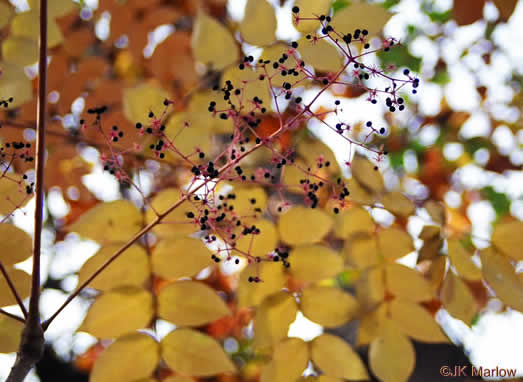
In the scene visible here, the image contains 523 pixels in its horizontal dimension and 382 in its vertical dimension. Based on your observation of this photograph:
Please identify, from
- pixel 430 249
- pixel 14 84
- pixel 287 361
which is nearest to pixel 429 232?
pixel 430 249

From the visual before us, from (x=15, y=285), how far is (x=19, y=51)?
818mm

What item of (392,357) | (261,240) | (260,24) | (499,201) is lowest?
(392,357)

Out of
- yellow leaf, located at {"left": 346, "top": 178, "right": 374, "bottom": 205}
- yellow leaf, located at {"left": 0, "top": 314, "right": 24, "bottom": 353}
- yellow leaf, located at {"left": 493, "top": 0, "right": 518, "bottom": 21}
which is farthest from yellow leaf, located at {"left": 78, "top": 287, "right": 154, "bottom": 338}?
yellow leaf, located at {"left": 493, "top": 0, "right": 518, "bottom": 21}

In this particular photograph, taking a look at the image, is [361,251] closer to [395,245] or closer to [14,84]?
[395,245]

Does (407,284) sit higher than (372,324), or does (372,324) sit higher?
(407,284)

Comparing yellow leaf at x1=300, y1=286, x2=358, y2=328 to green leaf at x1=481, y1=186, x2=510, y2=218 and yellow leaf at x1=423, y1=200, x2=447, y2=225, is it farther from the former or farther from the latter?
green leaf at x1=481, y1=186, x2=510, y2=218

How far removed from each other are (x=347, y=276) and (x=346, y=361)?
2883 millimetres

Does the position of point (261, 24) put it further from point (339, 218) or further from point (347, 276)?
point (347, 276)

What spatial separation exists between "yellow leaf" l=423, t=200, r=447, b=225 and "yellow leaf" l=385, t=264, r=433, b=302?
6.9 inches

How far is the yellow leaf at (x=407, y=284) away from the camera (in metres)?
1.40

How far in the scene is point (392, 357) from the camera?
137 cm

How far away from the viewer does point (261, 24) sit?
4.58 ft

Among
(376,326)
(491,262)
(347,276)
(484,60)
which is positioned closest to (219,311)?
(376,326)

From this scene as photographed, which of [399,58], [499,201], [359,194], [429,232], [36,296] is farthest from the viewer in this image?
[499,201]
